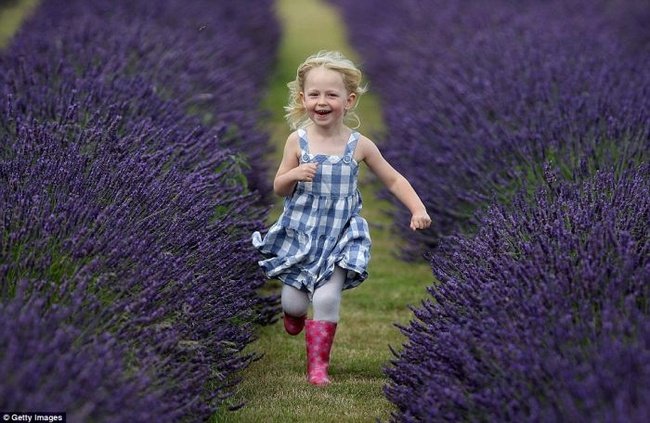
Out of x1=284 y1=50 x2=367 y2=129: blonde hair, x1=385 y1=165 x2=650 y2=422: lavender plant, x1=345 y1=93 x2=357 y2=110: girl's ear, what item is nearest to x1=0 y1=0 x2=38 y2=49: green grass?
A: x1=284 y1=50 x2=367 y2=129: blonde hair

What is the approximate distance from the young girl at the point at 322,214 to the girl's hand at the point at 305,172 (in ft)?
0.10

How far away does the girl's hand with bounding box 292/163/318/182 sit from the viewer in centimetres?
385

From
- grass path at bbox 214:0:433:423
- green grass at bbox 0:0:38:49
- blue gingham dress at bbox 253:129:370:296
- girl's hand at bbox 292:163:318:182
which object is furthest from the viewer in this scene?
green grass at bbox 0:0:38:49

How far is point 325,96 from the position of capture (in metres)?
3.99

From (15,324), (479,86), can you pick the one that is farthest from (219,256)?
(479,86)

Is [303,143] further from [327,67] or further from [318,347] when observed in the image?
[318,347]

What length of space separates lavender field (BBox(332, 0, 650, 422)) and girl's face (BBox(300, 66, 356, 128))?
67 centimetres

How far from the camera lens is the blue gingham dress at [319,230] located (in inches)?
156

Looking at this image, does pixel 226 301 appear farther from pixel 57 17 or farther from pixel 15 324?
pixel 57 17

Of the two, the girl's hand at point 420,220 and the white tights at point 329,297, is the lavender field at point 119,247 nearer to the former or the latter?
the white tights at point 329,297

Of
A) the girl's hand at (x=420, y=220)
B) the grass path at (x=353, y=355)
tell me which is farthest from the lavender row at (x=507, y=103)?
the girl's hand at (x=420, y=220)

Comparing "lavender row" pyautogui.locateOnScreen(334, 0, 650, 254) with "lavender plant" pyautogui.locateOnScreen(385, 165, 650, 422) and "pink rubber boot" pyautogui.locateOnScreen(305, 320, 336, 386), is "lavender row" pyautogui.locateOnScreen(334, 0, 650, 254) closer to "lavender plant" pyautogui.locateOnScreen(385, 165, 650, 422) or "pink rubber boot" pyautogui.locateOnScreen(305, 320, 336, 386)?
"lavender plant" pyautogui.locateOnScreen(385, 165, 650, 422)

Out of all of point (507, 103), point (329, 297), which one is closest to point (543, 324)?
point (329, 297)

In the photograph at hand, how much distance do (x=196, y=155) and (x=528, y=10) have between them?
20.3 feet
